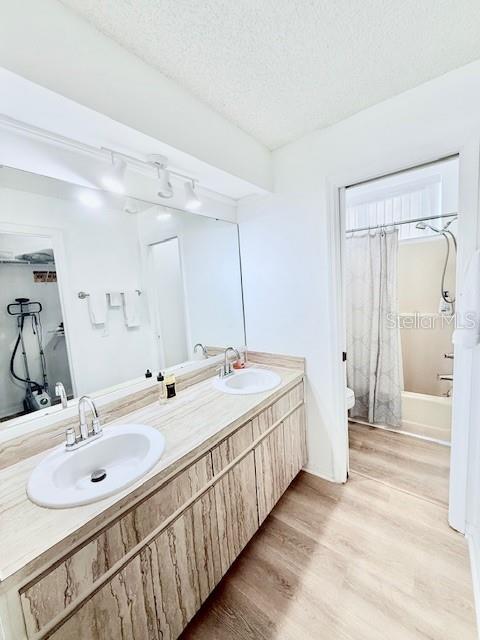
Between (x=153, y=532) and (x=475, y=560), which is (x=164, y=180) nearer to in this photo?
(x=153, y=532)

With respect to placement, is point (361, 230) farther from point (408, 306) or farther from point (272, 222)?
point (272, 222)

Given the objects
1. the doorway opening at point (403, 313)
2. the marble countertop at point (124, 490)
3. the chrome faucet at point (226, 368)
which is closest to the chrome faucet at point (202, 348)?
the chrome faucet at point (226, 368)

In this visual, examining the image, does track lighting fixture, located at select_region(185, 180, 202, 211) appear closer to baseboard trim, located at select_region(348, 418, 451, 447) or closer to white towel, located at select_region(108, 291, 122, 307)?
white towel, located at select_region(108, 291, 122, 307)

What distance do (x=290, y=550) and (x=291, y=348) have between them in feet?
3.88

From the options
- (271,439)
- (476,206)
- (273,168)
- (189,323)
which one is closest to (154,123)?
(273,168)

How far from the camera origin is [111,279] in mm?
1515

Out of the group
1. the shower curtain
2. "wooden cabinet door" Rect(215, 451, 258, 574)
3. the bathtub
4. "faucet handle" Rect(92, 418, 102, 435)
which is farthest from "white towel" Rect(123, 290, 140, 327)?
the bathtub

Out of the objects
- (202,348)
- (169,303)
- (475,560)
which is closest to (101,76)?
(169,303)

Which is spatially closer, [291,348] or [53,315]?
[53,315]

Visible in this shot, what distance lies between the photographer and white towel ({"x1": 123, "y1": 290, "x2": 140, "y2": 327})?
5.22 ft

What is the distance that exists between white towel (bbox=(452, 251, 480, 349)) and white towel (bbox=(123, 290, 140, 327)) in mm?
1748

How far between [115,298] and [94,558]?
3.75 ft

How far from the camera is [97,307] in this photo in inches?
57.3

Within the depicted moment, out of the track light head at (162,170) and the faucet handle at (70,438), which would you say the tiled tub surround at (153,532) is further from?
the track light head at (162,170)
